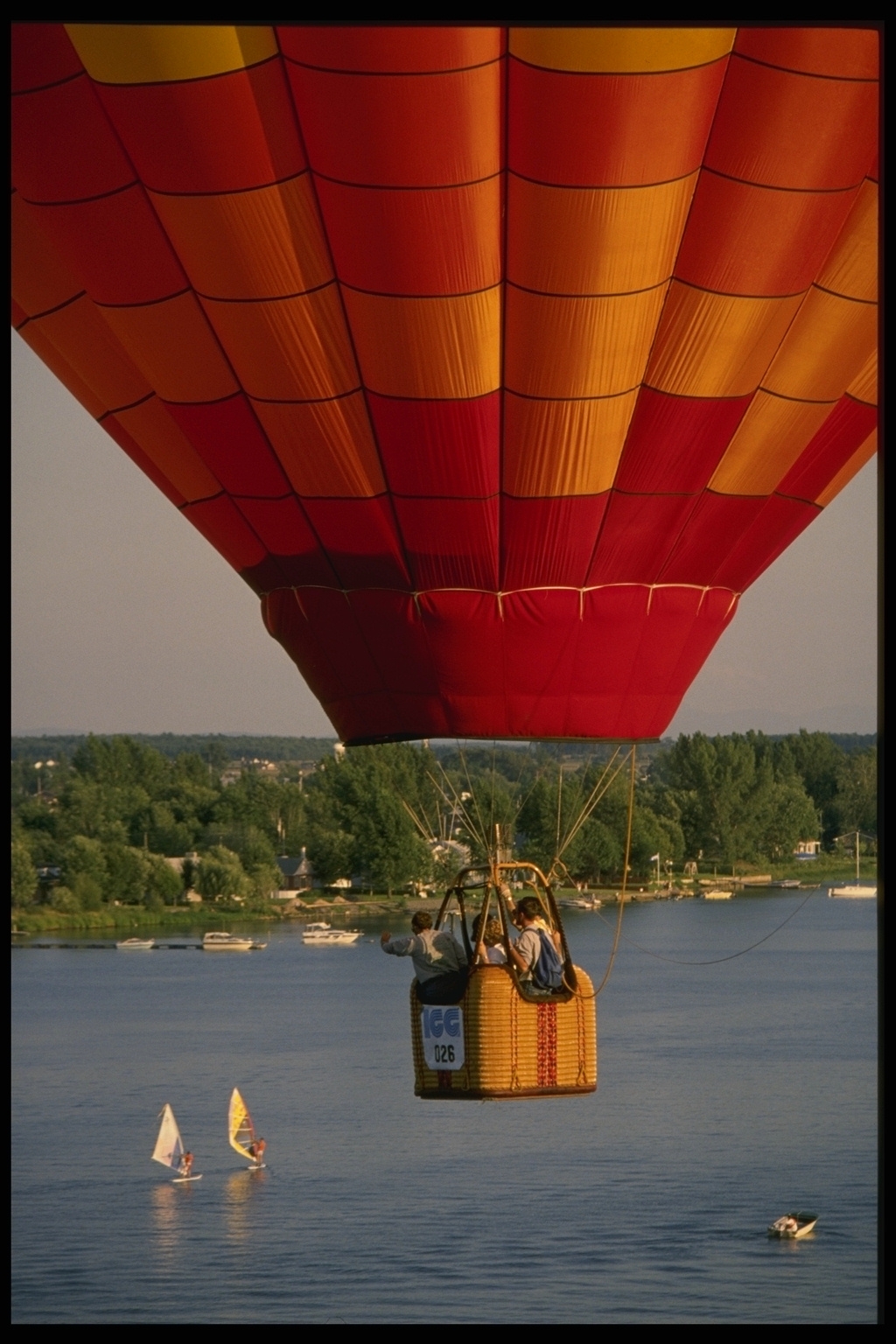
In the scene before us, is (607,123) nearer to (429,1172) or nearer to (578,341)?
(578,341)

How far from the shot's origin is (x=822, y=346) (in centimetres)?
644

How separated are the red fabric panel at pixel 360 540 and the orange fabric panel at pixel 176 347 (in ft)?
1.72

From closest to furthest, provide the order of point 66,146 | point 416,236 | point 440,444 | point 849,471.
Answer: point 416,236 → point 66,146 → point 440,444 → point 849,471

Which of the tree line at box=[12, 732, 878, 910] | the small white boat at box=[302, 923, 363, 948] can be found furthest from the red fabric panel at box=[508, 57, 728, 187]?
the small white boat at box=[302, 923, 363, 948]

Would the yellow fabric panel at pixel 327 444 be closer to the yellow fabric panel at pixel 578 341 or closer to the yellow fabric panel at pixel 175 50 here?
the yellow fabric panel at pixel 578 341

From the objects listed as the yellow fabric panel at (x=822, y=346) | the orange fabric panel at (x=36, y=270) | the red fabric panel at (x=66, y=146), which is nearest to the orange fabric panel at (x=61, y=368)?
the orange fabric panel at (x=36, y=270)

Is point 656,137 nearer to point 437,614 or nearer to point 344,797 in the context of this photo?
point 437,614

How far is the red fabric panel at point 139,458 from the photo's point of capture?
6.95 metres

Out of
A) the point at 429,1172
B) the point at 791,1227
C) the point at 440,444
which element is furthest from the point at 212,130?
the point at 429,1172

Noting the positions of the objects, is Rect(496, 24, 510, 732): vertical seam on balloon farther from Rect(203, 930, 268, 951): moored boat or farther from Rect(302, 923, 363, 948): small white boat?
Rect(302, 923, 363, 948): small white boat

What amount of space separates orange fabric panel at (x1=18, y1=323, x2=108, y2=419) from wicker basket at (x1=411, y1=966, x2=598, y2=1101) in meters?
2.47

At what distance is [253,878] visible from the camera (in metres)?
57.2

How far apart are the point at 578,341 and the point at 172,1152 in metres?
18.6

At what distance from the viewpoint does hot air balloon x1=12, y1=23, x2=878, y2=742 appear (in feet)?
17.5
